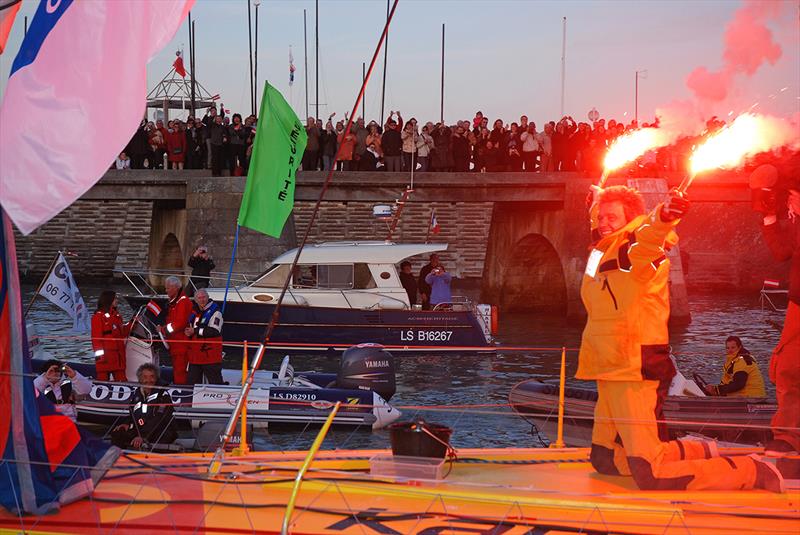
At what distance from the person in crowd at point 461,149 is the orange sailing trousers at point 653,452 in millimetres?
23810

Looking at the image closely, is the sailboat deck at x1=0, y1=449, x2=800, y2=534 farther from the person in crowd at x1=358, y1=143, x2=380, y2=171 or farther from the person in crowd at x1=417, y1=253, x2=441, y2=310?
the person in crowd at x1=358, y1=143, x2=380, y2=171

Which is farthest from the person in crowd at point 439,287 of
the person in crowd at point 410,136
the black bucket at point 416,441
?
the black bucket at point 416,441

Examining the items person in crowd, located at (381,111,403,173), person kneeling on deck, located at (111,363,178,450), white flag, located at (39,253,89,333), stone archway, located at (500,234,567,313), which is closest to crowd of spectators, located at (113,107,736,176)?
person in crowd, located at (381,111,403,173)

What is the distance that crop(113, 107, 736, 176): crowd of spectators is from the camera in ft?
95.4

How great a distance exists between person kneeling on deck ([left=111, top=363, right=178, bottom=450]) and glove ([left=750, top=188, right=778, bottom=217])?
577cm

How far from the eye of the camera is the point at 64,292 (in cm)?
1688

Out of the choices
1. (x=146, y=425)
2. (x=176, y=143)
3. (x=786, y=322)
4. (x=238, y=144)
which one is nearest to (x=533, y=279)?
(x=238, y=144)

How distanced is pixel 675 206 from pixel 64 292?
12815 millimetres

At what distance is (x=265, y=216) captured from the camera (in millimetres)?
18109

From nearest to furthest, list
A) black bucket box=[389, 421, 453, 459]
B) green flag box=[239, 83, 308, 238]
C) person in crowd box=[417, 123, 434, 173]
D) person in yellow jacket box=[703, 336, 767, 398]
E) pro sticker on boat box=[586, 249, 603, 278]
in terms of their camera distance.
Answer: pro sticker on boat box=[586, 249, 603, 278] → black bucket box=[389, 421, 453, 459] → person in yellow jacket box=[703, 336, 767, 398] → green flag box=[239, 83, 308, 238] → person in crowd box=[417, 123, 434, 173]

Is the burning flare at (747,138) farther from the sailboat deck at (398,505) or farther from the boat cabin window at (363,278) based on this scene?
the boat cabin window at (363,278)

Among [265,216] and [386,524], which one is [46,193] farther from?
[265,216]

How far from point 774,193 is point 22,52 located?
4596 millimetres

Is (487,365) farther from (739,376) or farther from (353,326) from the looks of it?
(739,376)
